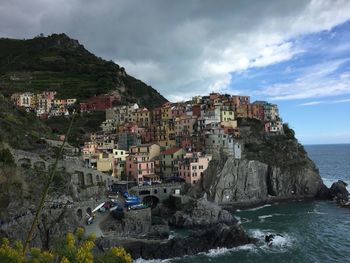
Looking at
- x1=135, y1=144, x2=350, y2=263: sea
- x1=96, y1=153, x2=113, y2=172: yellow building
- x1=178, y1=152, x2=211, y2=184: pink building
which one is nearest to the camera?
x1=135, y1=144, x2=350, y2=263: sea

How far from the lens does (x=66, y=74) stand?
133125 mm

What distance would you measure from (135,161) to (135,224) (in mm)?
22597

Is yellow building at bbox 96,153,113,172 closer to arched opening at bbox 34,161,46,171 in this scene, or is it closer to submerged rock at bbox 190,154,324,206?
submerged rock at bbox 190,154,324,206

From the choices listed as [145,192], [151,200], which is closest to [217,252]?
[145,192]

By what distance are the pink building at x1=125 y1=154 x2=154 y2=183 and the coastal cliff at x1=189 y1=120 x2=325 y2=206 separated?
31.7 ft

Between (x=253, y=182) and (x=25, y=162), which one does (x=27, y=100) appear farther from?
(x=253, y=182)

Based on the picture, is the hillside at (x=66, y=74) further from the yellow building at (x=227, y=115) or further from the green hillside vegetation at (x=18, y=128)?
the yellow building at (x=227, y=115)

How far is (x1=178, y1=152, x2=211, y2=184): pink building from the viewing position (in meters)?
69.5

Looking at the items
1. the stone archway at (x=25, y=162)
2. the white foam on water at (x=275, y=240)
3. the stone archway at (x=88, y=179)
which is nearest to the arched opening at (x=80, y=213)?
the stone archway at (x=25, y=162)

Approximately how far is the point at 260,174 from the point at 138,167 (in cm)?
2290

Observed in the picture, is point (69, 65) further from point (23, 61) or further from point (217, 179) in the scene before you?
point (217, 179)

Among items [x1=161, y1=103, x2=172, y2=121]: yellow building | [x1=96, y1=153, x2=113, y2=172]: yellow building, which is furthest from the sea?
[x1=161, y1=103, x2=172, y2=121]: yellow building

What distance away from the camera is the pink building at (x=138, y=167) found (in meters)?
71.1

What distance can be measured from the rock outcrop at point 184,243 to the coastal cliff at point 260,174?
20.4 m
